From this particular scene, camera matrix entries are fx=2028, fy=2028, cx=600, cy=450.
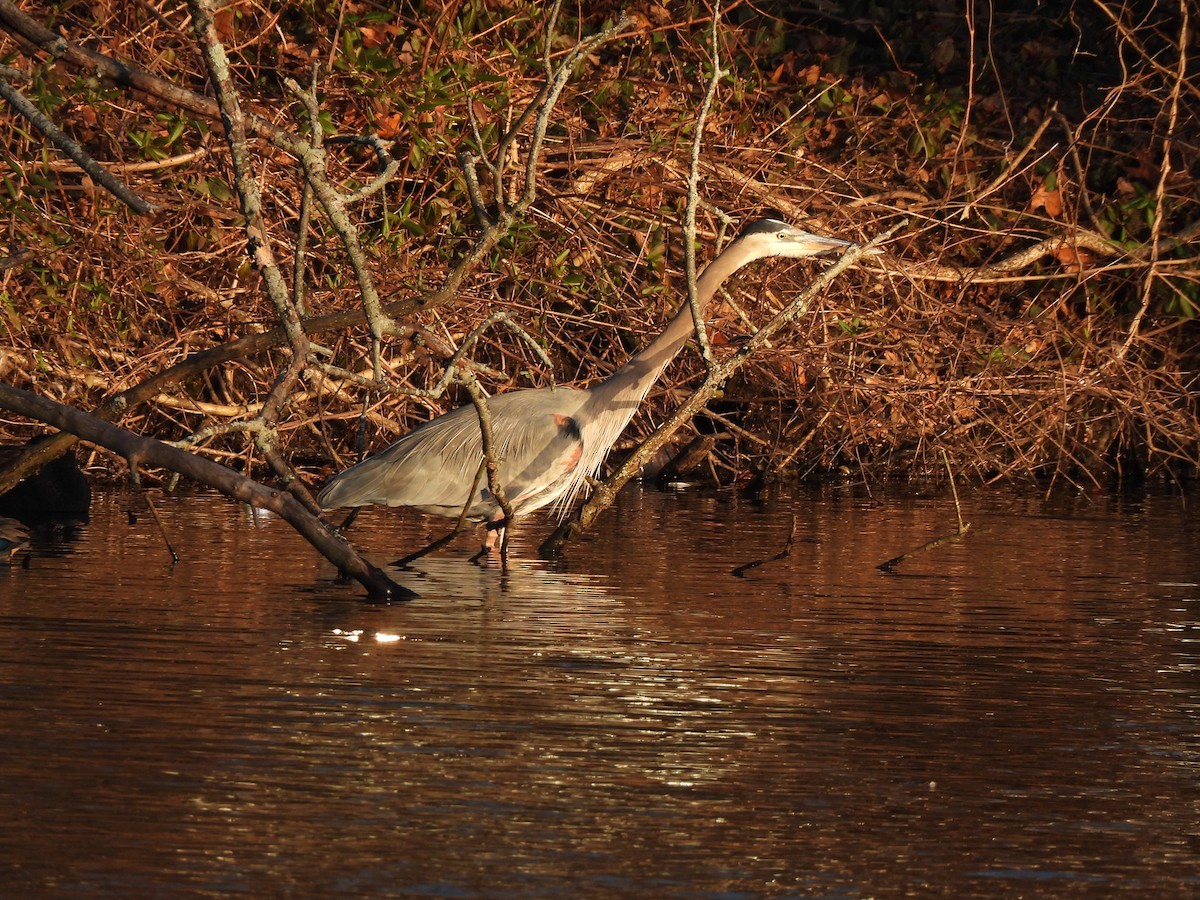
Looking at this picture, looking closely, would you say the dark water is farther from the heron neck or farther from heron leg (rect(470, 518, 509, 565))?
the heron neck

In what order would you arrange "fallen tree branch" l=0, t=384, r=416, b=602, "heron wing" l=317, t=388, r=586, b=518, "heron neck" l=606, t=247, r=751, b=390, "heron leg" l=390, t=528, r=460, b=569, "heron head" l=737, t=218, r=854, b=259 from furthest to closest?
1. "heron head" l=737, t=218, r=854, b=259
2. "heron neck" l=606, t=247, r=751, b=390
3. "heron wing" l=317, t=388, r=586, b=518
4. "heron leg" l=390, t=528, r=460, b=569
5. "fallen tree branch" l=0, t=384, r=416, b=602

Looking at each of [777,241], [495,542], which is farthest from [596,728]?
[777,241]

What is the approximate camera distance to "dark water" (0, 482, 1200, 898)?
12.5 feet

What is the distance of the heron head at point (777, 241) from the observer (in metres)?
9.34

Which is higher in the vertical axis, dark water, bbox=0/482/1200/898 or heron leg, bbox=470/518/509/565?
heron leg, bbox=470/518/509/565

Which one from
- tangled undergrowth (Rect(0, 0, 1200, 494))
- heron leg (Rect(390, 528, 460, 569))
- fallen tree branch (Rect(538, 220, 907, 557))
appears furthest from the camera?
tangled undergrowth (Rect(0, 0, 1200, 494))

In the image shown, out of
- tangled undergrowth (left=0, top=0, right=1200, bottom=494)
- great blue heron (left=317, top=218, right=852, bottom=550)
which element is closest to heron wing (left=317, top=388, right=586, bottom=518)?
great blue heron (left=317, top=218, right=852, bottom=550)

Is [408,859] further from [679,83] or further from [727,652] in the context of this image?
[679,83]

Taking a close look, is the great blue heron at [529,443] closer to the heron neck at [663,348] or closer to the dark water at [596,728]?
the heron neck at [663,348]

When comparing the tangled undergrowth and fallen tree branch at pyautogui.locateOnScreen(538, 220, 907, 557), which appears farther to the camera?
the tangled undergrowth

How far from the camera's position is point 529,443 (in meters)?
9.06

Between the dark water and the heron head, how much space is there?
1.56m

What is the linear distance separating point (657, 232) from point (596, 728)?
7.19 metres

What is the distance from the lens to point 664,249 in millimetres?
11812
